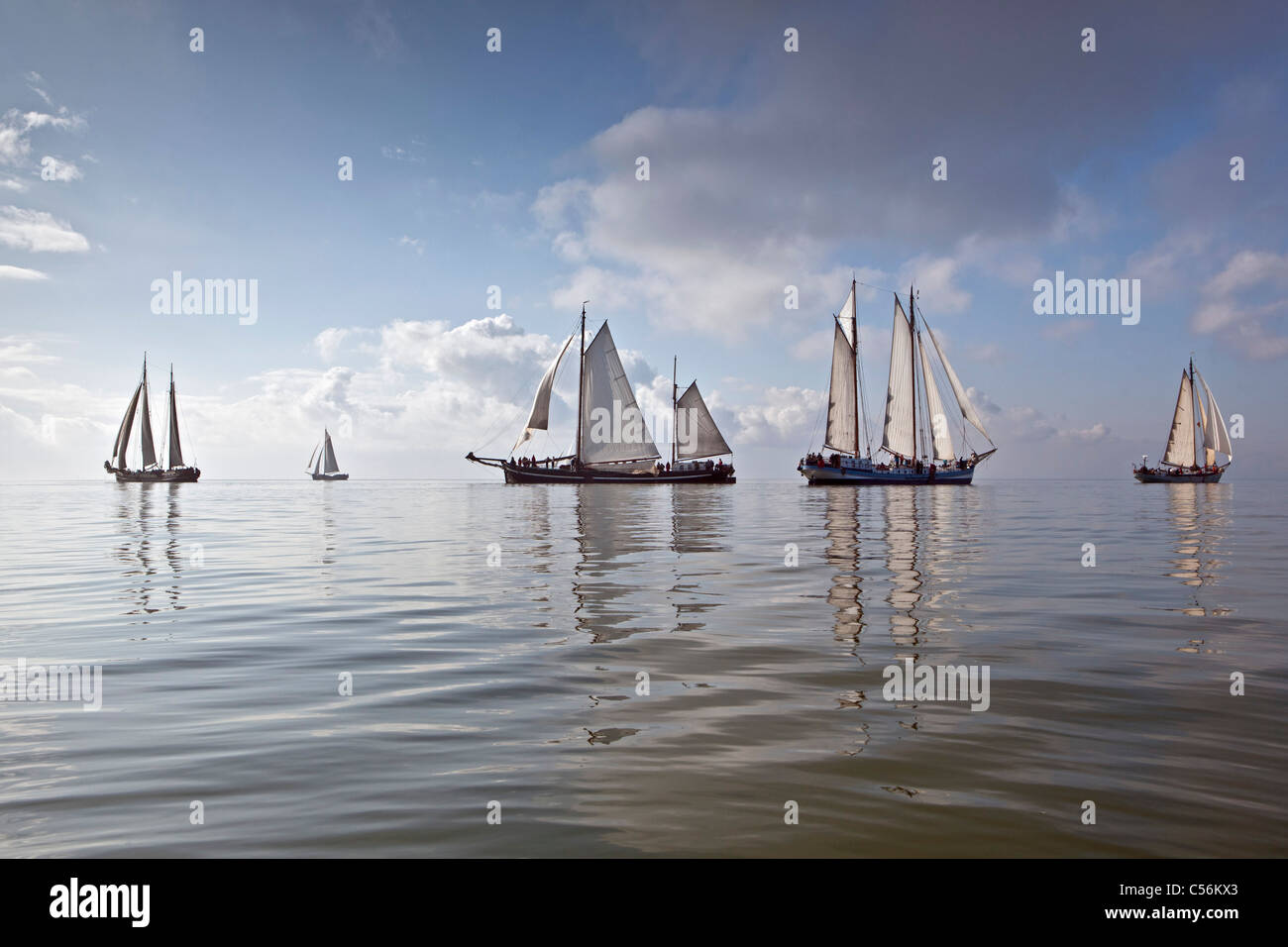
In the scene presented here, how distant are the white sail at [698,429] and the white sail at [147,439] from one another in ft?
297

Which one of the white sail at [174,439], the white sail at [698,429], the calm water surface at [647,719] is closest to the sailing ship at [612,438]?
the white sail at [698,429]

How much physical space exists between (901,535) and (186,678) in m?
27.1

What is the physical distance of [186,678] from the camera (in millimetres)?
9383

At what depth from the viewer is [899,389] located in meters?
106

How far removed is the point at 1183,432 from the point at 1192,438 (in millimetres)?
1601

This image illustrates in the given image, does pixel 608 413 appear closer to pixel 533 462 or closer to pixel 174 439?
pixel 533 462

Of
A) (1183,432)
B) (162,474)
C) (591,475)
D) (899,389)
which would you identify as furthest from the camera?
(162,474)

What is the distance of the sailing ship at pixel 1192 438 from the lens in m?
128

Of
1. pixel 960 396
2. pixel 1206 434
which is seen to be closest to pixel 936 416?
pixel 960 396

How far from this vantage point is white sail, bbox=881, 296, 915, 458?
4124 inches

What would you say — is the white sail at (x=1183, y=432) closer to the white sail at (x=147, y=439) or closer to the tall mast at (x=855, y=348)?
the tall mast at (x=855, y=348)
